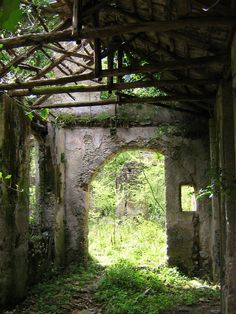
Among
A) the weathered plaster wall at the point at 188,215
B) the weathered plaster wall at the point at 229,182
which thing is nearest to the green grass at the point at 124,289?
the weathered plaster wall at the point at 188,215

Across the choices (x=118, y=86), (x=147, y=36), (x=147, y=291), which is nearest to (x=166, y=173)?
(x=147, y=291)

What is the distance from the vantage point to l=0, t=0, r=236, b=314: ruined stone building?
15.5 ft

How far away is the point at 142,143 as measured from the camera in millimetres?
9211

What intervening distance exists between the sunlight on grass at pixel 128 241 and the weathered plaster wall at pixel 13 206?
3450 millimetres

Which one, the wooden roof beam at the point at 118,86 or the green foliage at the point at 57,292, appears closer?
the wooden roof beam at the point at 118,86

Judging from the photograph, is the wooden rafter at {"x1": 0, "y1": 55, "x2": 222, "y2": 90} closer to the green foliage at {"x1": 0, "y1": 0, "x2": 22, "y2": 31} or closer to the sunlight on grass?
the green foliage at {"x1": 0, "y1": 0, "x2": 22, "y2": 31}

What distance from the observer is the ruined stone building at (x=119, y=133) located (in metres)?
4.72

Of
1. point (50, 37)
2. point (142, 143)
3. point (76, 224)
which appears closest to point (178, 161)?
point (142, 143)

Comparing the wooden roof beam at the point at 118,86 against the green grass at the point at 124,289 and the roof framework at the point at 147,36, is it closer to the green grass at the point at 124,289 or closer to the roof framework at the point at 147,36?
the roof framework at the point at 147,36

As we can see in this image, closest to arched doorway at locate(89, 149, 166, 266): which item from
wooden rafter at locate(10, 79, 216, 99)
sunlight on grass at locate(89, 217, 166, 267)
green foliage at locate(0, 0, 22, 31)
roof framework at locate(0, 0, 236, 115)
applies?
sunlight on grass at locate(89, 217, 166, 267)

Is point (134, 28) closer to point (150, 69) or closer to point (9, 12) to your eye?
point (150, 69)

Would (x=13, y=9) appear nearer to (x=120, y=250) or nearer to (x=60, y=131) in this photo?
(x=60, y=131)

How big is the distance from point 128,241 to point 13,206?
7.15 metres

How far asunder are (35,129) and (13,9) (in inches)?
314
